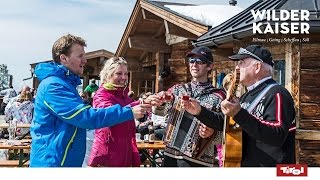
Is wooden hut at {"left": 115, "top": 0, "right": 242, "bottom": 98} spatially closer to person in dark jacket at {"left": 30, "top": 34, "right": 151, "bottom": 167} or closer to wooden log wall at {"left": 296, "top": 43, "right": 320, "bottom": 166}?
wooden log wall at {"left": 296, "top": 43, "right": 320, "bottom": 166}

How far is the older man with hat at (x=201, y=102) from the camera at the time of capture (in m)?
2.69

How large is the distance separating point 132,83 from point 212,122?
28.7 ft

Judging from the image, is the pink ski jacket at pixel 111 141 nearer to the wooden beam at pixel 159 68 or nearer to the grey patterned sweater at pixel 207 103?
the grey patterned sweater at pixel 207 103

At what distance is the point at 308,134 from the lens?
4344 millimetres

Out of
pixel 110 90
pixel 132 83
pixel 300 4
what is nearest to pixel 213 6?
pixel 300 4

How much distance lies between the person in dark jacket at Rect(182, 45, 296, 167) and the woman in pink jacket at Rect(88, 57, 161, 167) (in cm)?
84

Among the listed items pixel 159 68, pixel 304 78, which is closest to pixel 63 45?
pixel 304 78

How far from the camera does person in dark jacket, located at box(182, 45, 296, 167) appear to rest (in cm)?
197

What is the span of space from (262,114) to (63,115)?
93cm

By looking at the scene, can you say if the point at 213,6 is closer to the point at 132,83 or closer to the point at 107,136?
the point at 132,83

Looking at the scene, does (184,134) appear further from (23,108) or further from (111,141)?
(23,108)

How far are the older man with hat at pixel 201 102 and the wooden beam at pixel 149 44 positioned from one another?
19.6ft

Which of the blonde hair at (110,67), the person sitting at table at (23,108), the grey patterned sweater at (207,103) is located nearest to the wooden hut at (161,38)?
the person sitting at table at (23,108)
